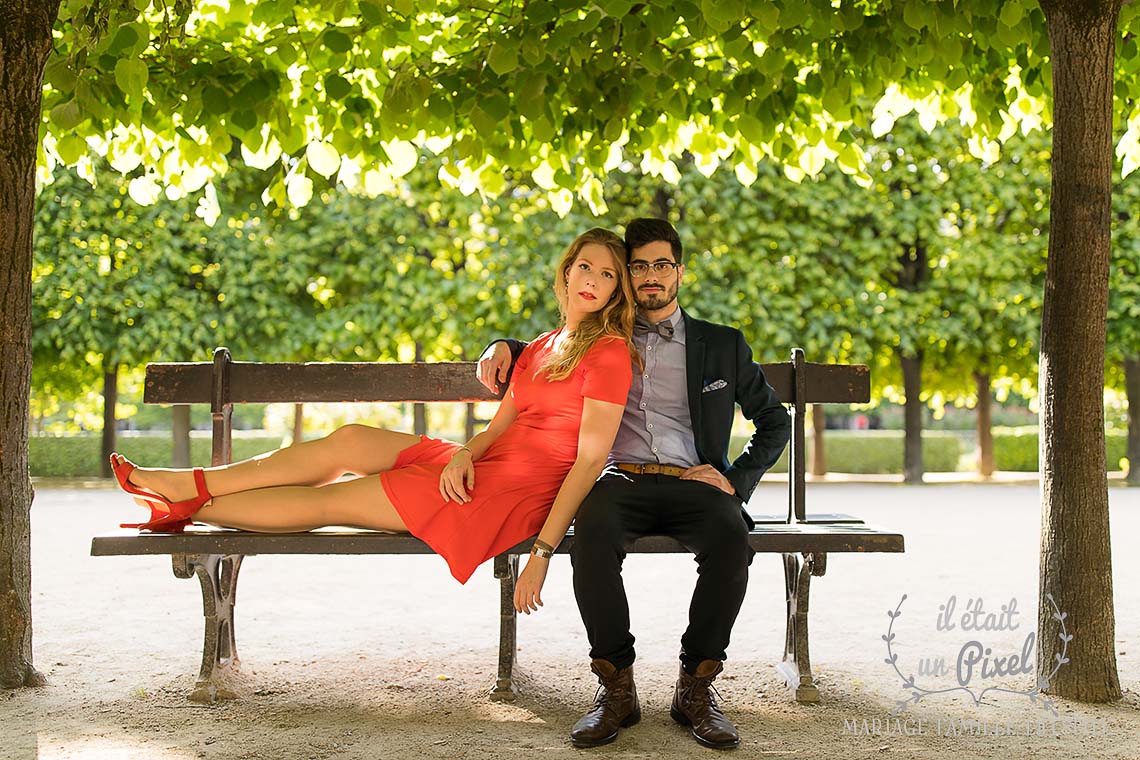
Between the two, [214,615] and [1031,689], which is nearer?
[214,615]

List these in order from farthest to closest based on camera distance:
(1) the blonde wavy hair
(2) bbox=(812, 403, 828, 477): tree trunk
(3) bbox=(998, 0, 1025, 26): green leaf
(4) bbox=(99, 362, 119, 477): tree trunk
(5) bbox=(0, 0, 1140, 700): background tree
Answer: (2) bbox=(812, 403, 828, 477): tree trunk, (4) bbox=(99, 362, 119, 477): tree trunk, (3) bbox=(998, 0, 1025, 26): green leaf, (5) bbox=(0, 0, 1140, 700): background tree, (1) the blonde wavy hair

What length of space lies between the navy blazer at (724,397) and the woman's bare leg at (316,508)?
1.18 meters

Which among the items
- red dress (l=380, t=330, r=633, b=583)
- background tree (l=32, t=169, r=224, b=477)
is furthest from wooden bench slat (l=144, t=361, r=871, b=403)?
background tree (l=32, t=169, r=224, b=477)

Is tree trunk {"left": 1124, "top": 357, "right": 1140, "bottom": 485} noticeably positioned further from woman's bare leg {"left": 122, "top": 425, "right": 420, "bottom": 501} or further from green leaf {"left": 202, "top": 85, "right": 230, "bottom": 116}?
woman's bare leg {"left": 122, "top": 425, "right": 420, "bottom": 501}

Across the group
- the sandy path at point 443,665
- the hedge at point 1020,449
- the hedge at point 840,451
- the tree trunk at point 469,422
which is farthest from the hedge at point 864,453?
the sandy path at point 443,665

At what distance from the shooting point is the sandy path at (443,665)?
4.20 m

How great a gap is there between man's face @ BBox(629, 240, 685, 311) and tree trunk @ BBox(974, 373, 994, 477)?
59.7ft

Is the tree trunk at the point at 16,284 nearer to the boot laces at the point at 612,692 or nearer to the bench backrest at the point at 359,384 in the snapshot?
the bench backrest at the point at 359,384

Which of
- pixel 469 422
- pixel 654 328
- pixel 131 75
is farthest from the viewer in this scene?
pixel 469 422

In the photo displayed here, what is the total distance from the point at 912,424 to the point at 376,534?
1698 centimetres

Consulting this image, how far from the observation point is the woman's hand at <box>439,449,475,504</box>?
14.5 ft

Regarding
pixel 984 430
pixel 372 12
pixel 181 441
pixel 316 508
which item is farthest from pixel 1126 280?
pixel 316 508

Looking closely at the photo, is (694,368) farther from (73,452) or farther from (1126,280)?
(73,452)

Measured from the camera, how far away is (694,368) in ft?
15.6
